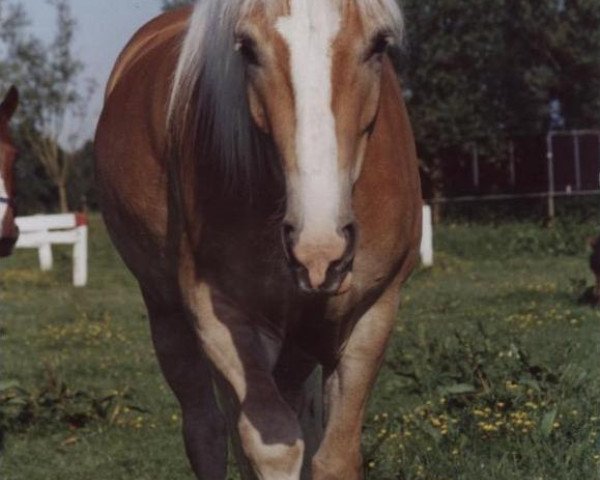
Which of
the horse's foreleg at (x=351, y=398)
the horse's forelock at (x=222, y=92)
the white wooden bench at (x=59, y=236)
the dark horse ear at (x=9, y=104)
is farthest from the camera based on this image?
the white wooden bench at (x=59, y=236)

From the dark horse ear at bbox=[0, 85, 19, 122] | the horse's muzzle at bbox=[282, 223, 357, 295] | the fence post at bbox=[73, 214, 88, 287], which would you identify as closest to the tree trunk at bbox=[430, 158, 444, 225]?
the fence post at bbox=[73, 214, 88, 287]

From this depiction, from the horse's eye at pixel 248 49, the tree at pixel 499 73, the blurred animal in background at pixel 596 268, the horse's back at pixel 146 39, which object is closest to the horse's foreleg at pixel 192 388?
the horse's back at pixel 146 39

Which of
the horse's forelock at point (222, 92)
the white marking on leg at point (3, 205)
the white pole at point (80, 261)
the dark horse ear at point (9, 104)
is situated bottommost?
the white pole at point (80, 261)

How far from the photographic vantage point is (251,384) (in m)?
3.78

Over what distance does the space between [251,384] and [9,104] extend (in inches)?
258

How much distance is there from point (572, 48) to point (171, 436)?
1299 inches

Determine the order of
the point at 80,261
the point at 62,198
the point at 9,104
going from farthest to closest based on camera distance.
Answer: the point at 62,198 < the point at 80,261 < the point at 9,104

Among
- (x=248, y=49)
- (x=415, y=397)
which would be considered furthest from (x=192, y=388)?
(x=415, y=397)

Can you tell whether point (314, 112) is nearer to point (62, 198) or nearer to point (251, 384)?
point (251, 384)

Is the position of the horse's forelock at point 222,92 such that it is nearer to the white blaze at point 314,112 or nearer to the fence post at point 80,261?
the white blaze at point 314,112

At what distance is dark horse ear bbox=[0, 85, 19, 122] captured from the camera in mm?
9539

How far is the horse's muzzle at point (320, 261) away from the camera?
3.12 m

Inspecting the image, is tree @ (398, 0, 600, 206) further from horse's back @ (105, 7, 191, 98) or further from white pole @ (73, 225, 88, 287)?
horse's back @ (105, 7, 191, 98)

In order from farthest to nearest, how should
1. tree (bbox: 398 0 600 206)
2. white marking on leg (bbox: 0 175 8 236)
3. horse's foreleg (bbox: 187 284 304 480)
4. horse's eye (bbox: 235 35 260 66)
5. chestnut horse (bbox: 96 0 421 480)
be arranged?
tree (bbox: 398 0 600 206) → white marking on leg (bbox: 0 175 8 236) → horse's foreleg (bbox: 187 284 304 480) → horse's eye (bbox: 235 35 260 66) → chestnut horse (bbox: 96 0 421 480)
